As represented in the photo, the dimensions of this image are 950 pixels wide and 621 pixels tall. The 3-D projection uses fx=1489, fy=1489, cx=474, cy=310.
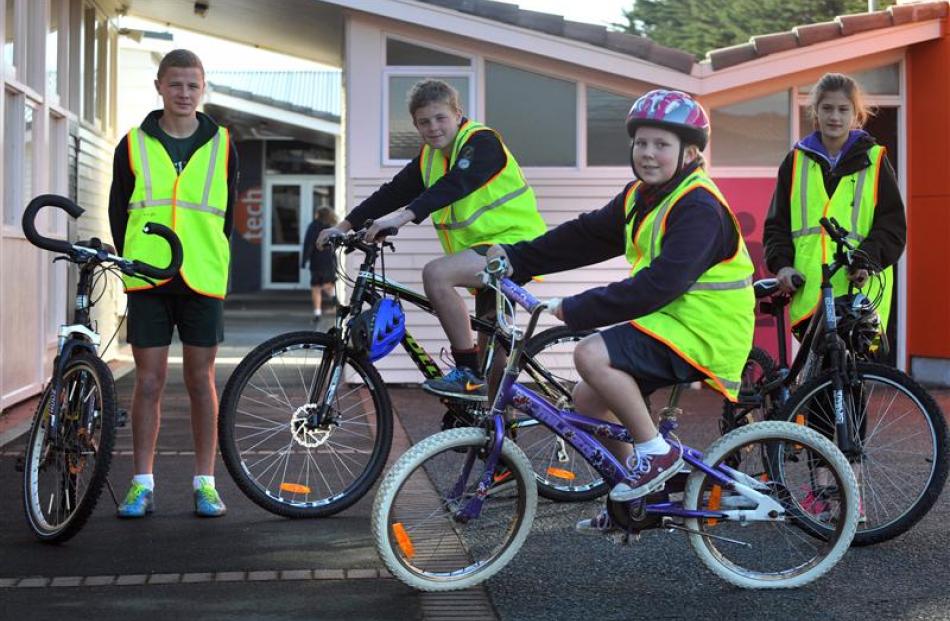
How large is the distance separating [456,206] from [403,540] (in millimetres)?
2165

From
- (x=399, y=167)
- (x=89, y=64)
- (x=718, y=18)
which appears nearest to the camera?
(x=399, y=167)

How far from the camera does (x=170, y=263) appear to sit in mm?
5914

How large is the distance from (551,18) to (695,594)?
8252mm

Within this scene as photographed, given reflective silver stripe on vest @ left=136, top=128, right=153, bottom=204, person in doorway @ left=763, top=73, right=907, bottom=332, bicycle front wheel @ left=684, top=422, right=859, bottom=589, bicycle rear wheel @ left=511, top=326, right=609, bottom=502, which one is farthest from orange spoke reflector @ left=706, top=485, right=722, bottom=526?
reflective silver stripe on vest @ left=136, top=128, right=153, bottom=204

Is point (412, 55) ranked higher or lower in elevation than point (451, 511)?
higher

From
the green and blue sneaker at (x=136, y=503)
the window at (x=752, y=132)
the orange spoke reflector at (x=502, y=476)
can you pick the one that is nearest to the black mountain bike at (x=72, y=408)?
the green and blue sneaker at (x=136, y=503)

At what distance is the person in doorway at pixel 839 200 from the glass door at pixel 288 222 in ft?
100

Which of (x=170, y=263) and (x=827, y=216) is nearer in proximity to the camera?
(x=170, y=263)

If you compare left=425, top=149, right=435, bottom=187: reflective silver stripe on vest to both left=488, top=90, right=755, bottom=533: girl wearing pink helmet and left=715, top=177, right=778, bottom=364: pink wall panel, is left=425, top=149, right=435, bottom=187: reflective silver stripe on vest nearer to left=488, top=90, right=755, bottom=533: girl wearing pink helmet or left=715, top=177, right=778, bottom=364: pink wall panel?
left=488, top=90, right=755, bottom=533: girl wearing pink helmet

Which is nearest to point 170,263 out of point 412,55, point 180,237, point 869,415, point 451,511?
point 180,237

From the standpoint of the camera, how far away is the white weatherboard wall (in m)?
12.7

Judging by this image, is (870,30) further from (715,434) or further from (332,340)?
(332,340)

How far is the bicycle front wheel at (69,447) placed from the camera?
567 cm

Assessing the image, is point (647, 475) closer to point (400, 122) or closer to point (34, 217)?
point (34, 217)
